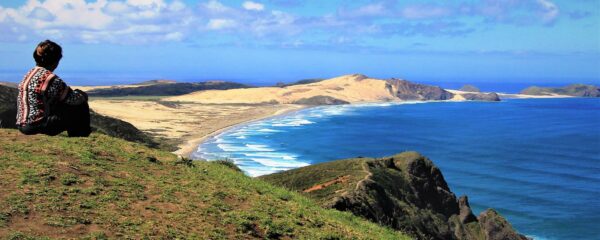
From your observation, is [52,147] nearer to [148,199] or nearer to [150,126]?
[148,199]

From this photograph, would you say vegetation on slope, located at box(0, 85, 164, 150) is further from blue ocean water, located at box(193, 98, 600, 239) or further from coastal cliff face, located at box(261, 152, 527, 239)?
blue ocean water, located at box(193, 98, 600, 239)

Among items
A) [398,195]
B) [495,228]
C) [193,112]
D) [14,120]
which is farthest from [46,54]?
[193,112]

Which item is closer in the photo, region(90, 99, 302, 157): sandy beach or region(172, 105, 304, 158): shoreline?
region(172, 105, 304, 158): shoreline

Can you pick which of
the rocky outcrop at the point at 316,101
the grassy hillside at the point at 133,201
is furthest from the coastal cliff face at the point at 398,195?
the rocky outcrop at the point at 316,101

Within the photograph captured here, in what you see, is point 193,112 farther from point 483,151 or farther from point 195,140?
point 483,151

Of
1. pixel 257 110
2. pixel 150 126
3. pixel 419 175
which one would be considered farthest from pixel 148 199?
pixel 257 110

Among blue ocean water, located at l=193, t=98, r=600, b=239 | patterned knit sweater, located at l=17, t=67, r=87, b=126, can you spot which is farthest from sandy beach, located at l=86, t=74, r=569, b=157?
patterned knit sweater, located at l=17, t=67, r=87, b=126

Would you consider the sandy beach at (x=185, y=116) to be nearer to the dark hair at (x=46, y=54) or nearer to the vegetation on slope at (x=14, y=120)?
the vegetation on slope at (x=14, y=120)
